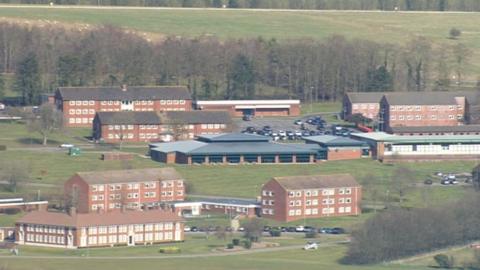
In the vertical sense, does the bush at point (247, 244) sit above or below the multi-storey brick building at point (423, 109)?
below

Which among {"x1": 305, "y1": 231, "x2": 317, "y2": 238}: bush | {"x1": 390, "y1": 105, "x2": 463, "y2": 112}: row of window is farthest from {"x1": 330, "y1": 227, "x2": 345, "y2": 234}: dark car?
{"x1": 390, "y1": 105, "x2": 463, "y2": 112}: row of window

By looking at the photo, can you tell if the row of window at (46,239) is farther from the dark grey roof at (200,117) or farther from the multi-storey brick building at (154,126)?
the dark grey roof at (200,117)

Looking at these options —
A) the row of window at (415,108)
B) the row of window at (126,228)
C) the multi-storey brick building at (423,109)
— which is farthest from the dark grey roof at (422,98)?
the row of window at (126,228)

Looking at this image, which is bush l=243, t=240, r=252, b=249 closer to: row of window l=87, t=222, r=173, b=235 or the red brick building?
row of window l=87, t=222, r=173, b=235

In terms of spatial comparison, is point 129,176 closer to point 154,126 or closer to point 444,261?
point 444,261

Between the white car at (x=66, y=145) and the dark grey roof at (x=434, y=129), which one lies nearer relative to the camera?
the white car at (x=66, y=145)

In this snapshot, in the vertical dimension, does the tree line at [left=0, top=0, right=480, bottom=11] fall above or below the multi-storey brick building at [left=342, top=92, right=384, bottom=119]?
above
